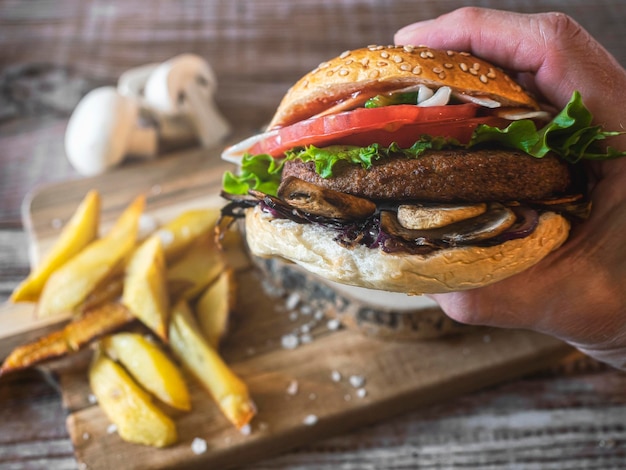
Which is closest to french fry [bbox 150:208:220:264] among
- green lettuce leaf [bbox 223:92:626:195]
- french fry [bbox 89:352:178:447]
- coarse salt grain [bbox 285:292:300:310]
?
coarse salt grain [bbox 285:292:300:310]

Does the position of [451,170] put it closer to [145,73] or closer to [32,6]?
[145,73]

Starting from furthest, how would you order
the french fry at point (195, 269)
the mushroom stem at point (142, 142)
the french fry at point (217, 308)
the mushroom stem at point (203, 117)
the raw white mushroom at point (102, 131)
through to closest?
the mushroom stem at point (203, 117) → the mushroom stem at point (142, 142) → the raw white mushroom at point (102, 131) → the french fry at point (195, 269) → the french fry at point (217, 308)

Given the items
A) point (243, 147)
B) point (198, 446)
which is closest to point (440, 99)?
point (243, 147)

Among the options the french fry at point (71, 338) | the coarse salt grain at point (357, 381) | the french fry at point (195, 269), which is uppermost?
the french fry at point (195, 269)

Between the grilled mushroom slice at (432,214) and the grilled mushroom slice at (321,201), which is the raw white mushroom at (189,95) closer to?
the grilled mushroom slice at (321,201)

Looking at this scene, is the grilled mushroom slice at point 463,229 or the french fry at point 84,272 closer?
the grilled mushroom slice at point 463,229

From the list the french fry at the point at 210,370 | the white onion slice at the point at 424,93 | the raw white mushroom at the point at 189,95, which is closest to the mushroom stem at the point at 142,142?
the raw white mushroom at the point at 189,95

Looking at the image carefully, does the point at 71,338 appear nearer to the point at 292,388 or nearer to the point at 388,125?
the point at 292,388

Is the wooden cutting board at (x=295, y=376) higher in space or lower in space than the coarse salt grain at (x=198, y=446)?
higher
